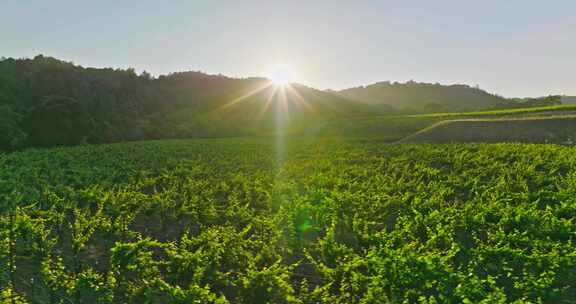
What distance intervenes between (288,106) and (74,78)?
5083 centimetres

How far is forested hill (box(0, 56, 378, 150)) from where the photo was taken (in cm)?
4567

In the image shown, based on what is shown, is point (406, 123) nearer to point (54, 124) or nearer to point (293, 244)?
point (54, 124)

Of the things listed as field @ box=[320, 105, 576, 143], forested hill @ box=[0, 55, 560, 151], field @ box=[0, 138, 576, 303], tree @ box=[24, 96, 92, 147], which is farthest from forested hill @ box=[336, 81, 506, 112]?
field @ box=[0, 138, 576, 303]

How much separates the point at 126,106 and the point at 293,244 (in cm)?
7303

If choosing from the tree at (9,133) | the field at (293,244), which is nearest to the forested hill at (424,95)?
the tree at (9,133)

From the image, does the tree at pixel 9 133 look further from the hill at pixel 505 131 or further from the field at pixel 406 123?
the hill at pixel 505 131

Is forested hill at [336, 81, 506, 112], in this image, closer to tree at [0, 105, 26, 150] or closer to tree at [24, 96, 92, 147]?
tree at [24, 96, 92, 147]

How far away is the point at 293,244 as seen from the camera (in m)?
10.9

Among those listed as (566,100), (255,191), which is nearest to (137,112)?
(255,191)

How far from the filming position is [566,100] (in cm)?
19138

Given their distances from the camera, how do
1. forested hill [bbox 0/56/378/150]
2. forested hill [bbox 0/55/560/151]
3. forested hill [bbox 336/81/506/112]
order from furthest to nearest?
forested hill [bbox 336/81/506/112] < forested hill [bbox 0/55/560/151] < forested hill [bbox 0/56/378/150]

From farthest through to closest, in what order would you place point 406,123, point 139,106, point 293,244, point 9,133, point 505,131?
point 139,106 → point 406,123 → point 9,133 → point 505,131 → point 293,244

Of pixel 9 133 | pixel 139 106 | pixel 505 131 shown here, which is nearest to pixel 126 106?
pixel 139 106

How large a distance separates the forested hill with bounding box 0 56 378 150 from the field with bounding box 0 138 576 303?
2861 centimetres
